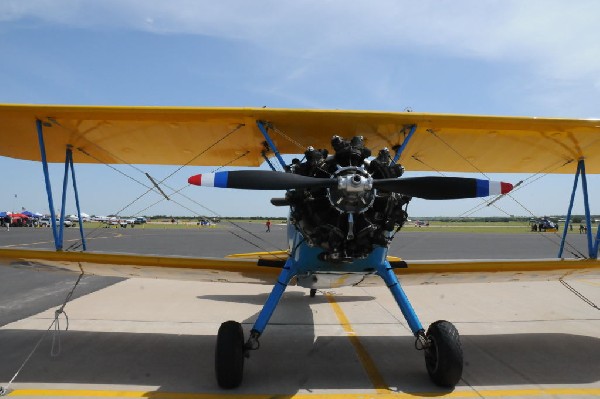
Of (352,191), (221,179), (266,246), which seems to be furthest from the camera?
(266,246)

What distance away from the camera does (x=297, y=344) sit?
5328mm

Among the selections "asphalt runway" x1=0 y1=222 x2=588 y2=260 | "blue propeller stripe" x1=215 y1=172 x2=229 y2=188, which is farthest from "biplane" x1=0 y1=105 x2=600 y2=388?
"asphalt runway" x1=0 y1=222 x2=588 y2=260

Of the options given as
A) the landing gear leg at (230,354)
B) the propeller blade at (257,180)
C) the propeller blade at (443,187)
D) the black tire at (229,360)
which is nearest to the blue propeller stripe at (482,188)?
the propeller blade at (443,187)

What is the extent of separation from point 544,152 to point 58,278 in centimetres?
1090

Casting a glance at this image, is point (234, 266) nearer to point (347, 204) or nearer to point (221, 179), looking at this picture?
point (221, 179)

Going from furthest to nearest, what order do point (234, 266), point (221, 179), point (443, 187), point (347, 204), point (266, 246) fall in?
point (266, 246) → point (234, 266) → point (443, 187) → point (221, 179) → point (347, 204)

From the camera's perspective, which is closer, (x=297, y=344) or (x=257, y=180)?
(x=257, y=180)

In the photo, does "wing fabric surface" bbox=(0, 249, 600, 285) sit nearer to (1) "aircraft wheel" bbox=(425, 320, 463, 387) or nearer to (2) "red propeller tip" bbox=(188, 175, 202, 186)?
(1) "aircraft wheel" bbox=(425, 320, 463, 387)

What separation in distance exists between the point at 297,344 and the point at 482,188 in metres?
2.86

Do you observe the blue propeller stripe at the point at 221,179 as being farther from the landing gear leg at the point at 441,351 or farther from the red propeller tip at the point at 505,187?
the red propeller tip at the point at 505,187

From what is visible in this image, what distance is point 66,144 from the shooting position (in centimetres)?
607

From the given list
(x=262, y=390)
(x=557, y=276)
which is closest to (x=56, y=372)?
(x=262, y=390)

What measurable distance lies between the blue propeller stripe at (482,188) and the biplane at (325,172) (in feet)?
0.04

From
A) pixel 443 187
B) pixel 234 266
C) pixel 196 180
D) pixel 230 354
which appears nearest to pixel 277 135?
pixel 234 266
